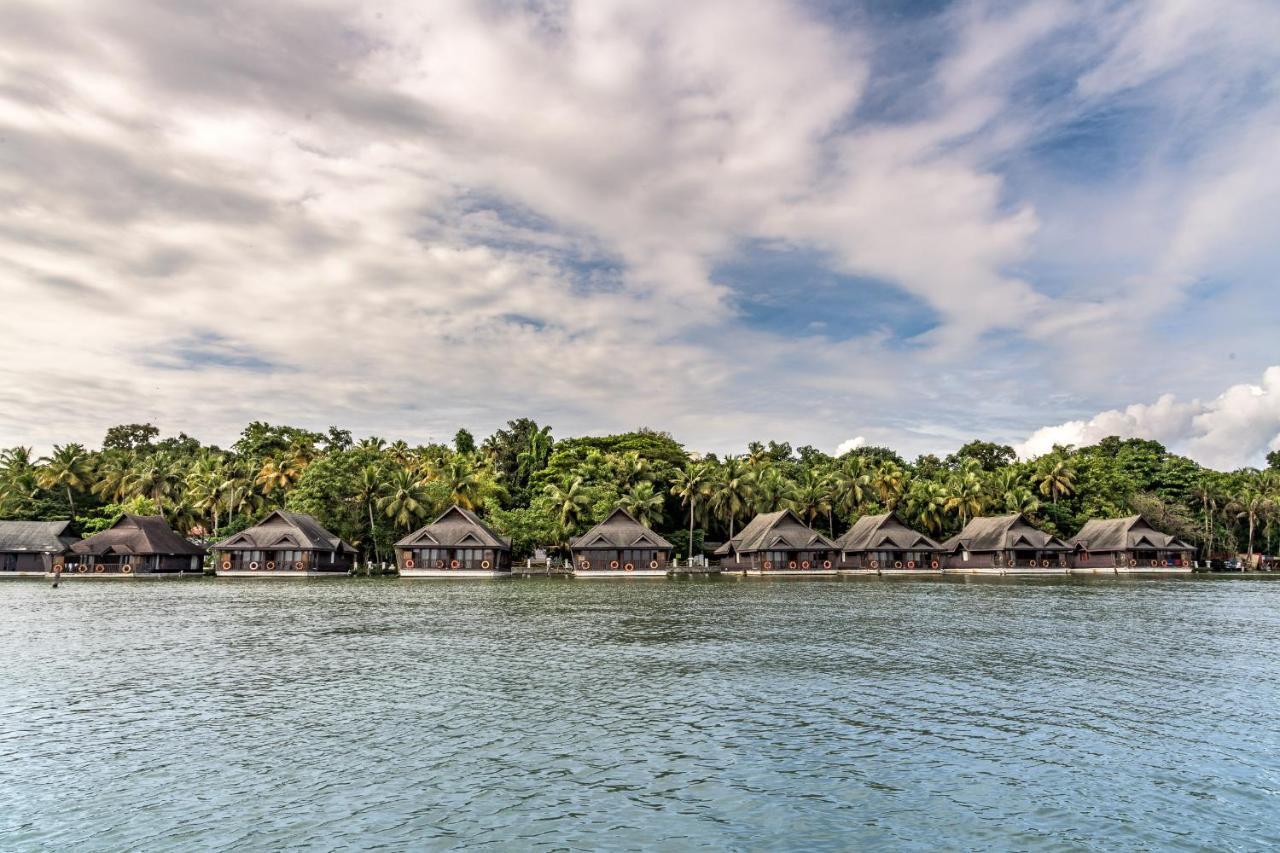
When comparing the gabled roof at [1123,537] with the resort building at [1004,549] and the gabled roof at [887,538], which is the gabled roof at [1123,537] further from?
the gabled roof at [887,538]

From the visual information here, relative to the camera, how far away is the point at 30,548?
76812 mm

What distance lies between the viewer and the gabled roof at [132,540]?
76875mm

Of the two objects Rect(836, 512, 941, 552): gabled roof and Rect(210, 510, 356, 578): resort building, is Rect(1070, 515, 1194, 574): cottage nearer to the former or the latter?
Rect(836, 512, 941, 552): gabled roof

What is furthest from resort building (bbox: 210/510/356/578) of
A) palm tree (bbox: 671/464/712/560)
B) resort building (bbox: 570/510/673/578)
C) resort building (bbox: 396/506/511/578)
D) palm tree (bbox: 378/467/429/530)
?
palm tree (bbox: 671/464/712/560)

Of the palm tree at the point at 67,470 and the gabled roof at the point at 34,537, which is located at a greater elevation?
the palm tree at the point at 67,470

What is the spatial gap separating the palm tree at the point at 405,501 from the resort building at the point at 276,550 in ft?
22.0

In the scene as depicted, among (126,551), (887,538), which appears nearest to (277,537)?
(126,551)

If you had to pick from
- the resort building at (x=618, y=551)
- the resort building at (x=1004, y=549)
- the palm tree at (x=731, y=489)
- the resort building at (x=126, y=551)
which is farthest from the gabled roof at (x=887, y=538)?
the resort building at (x=126, y=551)

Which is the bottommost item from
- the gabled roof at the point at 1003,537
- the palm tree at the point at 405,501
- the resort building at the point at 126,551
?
the resort building at the point at 126,551

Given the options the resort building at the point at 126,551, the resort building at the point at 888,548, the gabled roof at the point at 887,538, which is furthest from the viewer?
the resort building at the point at 888,548

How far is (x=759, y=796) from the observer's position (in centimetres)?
1207

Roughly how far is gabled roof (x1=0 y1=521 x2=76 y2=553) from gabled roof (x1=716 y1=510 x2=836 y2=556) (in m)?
66.7

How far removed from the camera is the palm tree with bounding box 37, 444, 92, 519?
88.8 meters

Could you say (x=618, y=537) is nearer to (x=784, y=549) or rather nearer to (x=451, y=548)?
(x=451, y=548)
